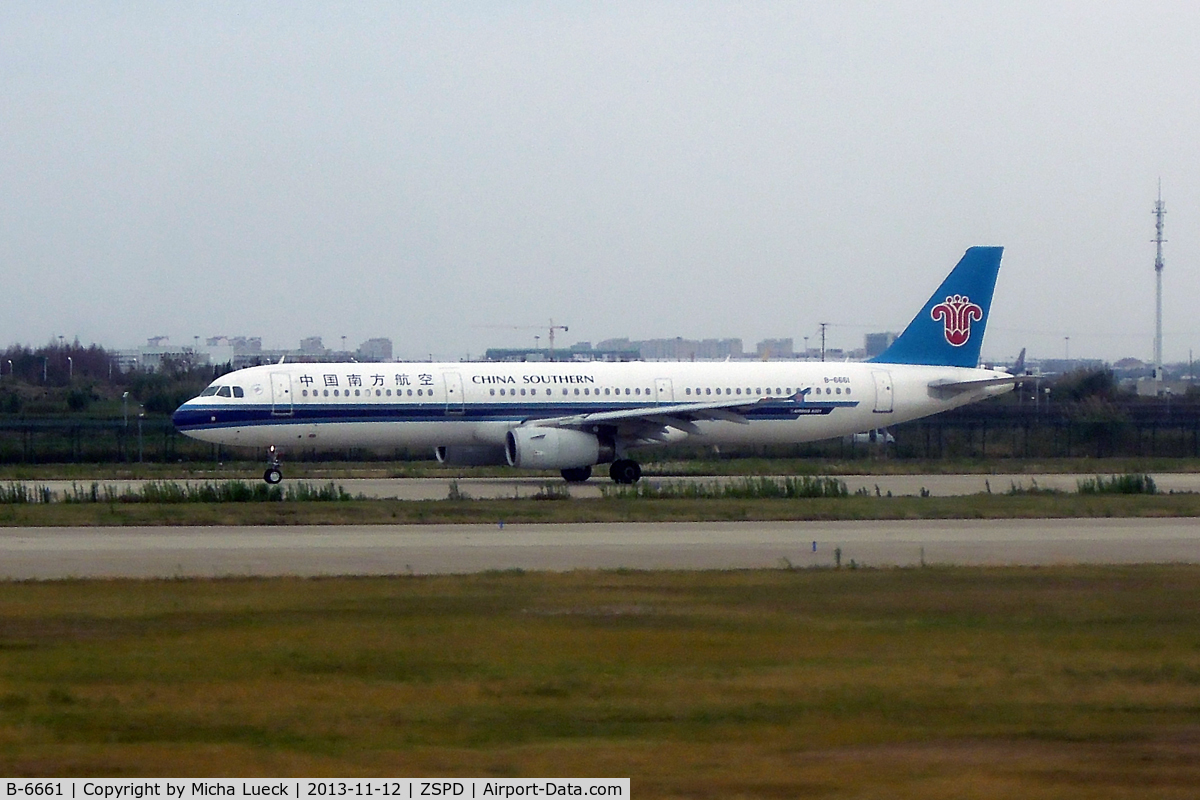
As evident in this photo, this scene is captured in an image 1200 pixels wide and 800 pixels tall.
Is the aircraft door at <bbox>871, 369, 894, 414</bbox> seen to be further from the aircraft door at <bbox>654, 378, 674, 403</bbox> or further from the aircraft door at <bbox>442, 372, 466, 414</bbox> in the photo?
the aircraft door at <bbox>442, 372, 466, 414</bbox>

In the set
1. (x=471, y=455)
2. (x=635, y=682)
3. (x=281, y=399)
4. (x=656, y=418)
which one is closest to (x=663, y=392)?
(x=656, y=418)

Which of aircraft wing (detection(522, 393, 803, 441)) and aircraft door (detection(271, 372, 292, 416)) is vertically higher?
aircraft door (detection(271, 372, 292, 416))

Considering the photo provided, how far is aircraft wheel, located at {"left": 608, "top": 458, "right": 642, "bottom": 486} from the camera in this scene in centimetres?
3847

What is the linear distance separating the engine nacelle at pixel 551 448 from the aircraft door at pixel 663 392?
10.3 ft

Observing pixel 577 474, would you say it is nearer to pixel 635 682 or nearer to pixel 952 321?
pixel 952 321

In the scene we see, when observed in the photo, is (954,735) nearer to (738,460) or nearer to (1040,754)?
(1040,754)

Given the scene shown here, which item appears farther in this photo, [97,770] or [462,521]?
[462,521]

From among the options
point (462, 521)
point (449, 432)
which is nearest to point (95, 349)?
point (449, 432)

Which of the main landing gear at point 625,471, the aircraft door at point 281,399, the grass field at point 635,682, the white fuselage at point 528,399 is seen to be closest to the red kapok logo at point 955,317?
the white fuselage at point 528,399

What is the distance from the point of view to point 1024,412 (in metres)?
61.8

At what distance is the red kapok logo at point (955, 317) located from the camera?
43500mm

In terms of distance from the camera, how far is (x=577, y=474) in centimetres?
3966

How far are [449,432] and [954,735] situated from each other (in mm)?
28845
